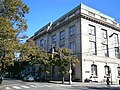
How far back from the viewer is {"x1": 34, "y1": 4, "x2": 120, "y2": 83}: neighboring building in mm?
44188

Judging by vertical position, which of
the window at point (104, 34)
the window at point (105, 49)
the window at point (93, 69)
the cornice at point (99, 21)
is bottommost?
the window at point (93, 69)

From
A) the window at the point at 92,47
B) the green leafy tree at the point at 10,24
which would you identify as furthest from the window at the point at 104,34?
the green leafy tree at the point at 10,24

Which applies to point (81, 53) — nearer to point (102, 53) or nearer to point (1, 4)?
point (102, 53)

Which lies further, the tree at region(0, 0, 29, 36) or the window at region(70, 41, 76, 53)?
the window at region(70, 41, 76, 53)

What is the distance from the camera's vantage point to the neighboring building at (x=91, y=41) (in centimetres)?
4419

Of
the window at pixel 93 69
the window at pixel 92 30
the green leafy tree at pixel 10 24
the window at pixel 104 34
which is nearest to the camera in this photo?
the green leafy tree at pixel 10 24

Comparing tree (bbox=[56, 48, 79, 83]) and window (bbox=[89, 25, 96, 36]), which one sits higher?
window (bbox=[89, 25, 96, 36])

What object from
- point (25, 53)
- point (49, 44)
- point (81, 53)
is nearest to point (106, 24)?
point (81, 53)

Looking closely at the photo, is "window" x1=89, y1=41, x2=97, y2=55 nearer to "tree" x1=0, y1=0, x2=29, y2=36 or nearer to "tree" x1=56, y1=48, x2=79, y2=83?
"tree" x1=56, y1=48, x2=79, y2=83

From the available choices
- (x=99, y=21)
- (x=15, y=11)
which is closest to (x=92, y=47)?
(x=99, y=21)

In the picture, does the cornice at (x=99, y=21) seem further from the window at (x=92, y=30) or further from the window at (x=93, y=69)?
the window at (x=93, y=69)

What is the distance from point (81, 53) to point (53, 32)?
1508cm

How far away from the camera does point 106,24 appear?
49.8m

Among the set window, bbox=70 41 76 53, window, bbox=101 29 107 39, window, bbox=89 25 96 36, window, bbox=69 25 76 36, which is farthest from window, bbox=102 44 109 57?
window, bbox=69 25 76 36
